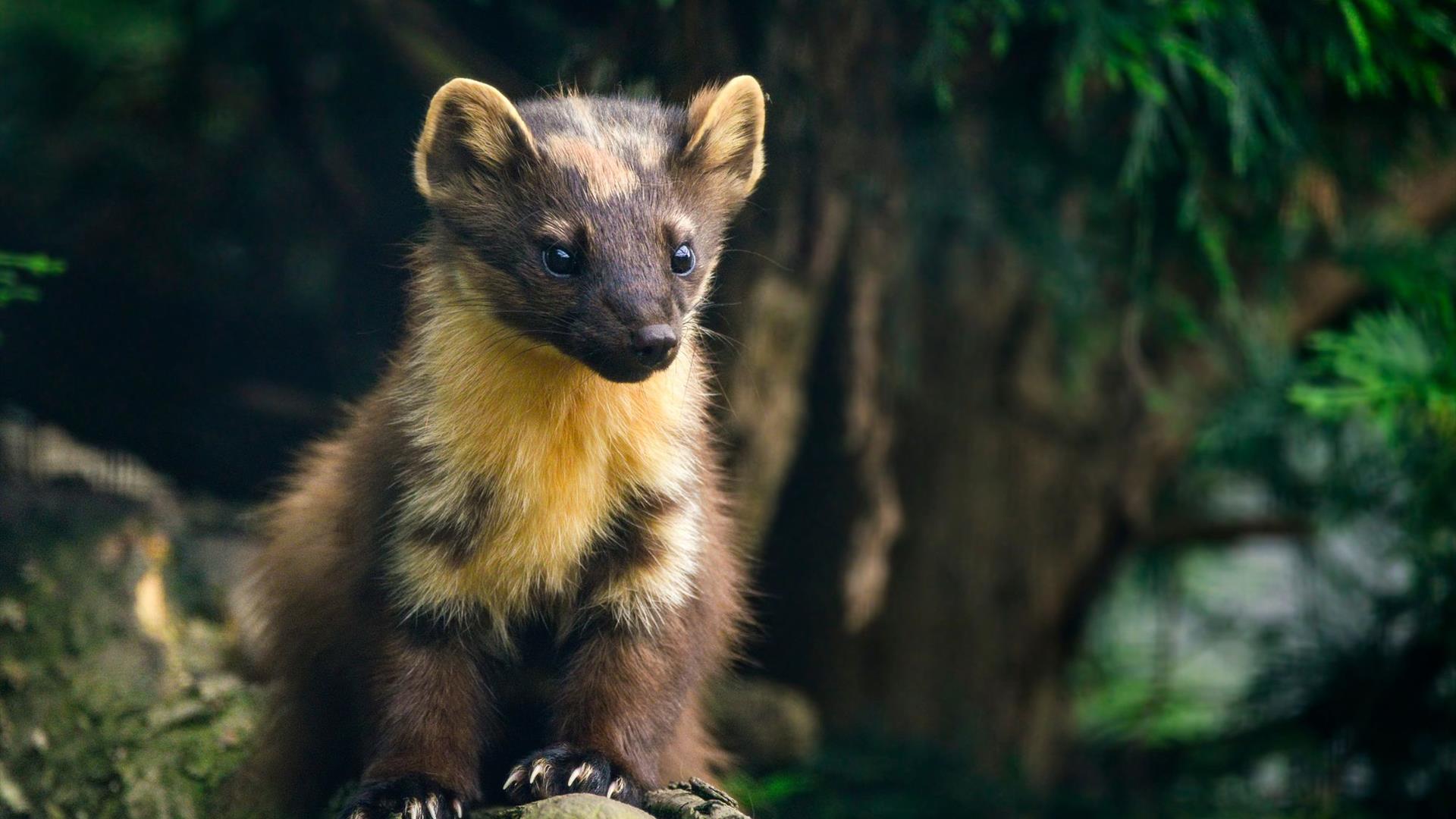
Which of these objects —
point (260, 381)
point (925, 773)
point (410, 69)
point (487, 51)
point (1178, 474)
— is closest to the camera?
point (487, 51)

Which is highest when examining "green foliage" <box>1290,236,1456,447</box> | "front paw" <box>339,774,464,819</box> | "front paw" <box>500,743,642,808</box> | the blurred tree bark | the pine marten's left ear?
the pine marten's left ear

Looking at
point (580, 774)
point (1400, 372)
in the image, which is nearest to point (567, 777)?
point (580, 774)

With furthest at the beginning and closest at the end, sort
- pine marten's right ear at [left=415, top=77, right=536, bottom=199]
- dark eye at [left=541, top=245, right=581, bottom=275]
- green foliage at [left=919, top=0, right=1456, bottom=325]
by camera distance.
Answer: green foliage at [left=919, top=0, right=1456, bottom=325] < dark eye at [left=541, top=245, right=581, bottom=275] < pine marten's right ear at [left=415, top=77, right=536, bottom=199]

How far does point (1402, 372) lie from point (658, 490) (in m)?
2.77

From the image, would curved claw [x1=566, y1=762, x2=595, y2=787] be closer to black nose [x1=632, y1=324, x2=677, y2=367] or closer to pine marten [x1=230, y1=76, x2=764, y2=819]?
pine marten [x1=230, y1=76, x2=764, y2=819]

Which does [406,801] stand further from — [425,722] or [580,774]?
[580,774]

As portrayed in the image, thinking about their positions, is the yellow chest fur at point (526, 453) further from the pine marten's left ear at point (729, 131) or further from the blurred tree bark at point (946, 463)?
the blurred tree bark at point (946, 463)

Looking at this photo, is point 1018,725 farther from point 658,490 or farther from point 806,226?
point 658,490

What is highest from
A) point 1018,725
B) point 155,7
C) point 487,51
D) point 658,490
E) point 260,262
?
point 487,51

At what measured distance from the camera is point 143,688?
2955mm

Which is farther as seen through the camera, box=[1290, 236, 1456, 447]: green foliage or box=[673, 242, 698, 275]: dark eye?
box=[1290, 236, 1456, 447]: green foliage

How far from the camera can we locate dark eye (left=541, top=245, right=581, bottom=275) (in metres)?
2.04

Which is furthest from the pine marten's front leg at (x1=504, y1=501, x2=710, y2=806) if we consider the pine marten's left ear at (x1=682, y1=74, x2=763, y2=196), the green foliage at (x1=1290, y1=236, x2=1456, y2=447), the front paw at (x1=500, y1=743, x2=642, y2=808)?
the green foliage at (x1=1290, y1=236, x2=1456, y2=447)

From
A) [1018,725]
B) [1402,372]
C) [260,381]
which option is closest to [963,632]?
[1018,725]
